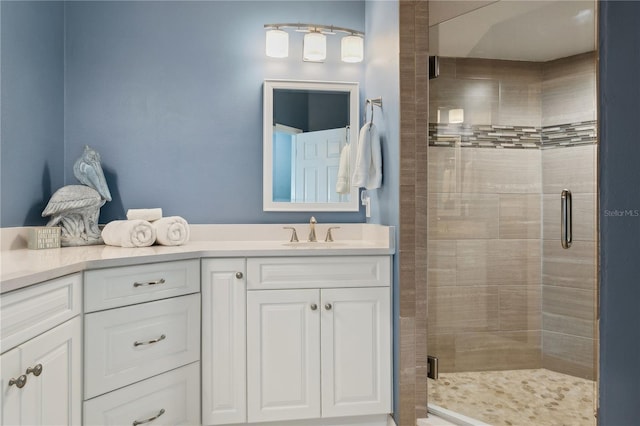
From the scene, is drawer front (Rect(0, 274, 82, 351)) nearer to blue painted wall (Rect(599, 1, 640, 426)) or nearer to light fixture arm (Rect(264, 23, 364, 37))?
blue painted wall (Rect(599, 1, 640, 426))

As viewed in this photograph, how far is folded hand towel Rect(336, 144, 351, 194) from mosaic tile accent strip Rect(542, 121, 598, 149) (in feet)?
3.70

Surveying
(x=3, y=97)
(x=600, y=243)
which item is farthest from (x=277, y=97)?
(x=600, y=243)

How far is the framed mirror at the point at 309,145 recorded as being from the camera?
8.16 ft

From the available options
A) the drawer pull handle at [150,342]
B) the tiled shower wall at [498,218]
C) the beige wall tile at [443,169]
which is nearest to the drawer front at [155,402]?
the drawer pull handle at [150,342]

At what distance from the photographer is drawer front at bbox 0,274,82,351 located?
1112mm

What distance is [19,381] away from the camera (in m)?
1.14

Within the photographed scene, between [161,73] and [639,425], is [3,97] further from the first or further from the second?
[639,425]

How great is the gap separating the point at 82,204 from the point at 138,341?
0.81 m

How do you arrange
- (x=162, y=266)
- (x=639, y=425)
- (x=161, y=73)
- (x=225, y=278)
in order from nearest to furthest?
(x=639, y=425), (x=162, y=266), (x=225, y=278), (x=161, y=73)

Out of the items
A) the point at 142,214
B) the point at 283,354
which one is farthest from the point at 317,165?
the point at 283,354

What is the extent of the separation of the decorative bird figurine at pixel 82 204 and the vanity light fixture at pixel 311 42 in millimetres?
1110

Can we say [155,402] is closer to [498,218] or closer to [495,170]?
[498,218]

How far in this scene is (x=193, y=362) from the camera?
1.90 m

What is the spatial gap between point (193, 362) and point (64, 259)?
2.25ft
